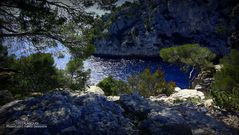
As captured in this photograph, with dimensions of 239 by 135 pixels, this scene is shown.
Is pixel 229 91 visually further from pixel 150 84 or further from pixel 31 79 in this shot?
pixel 150 84

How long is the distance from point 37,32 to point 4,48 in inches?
124

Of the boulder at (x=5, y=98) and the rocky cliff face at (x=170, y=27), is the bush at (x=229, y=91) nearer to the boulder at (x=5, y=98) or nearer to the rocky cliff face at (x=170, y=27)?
the boulder at (x=5, y=98)

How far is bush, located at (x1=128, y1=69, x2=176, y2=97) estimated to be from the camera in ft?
97.3

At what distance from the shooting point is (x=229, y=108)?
28.0ft

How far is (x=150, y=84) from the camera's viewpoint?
31250 mm

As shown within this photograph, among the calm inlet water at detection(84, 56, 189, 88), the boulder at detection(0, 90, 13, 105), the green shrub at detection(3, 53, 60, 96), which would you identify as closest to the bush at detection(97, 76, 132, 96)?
the green shrub at detection(3, 53, 60, 96)

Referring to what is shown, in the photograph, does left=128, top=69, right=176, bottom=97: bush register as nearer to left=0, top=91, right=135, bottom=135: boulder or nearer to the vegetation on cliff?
the vegetation on cliff

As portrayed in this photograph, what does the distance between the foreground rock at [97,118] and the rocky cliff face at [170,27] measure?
7047 cm

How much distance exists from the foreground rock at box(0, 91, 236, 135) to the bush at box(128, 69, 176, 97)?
21.5 m

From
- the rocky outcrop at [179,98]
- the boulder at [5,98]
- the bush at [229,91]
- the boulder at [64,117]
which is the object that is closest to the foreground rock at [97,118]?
the boulder at [64,117]

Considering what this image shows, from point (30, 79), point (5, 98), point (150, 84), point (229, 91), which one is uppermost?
point (30, 79)

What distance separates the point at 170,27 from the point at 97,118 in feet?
306

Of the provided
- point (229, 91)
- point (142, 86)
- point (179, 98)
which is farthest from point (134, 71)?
point (229, 91)

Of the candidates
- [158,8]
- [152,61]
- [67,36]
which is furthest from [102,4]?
[158,8]
